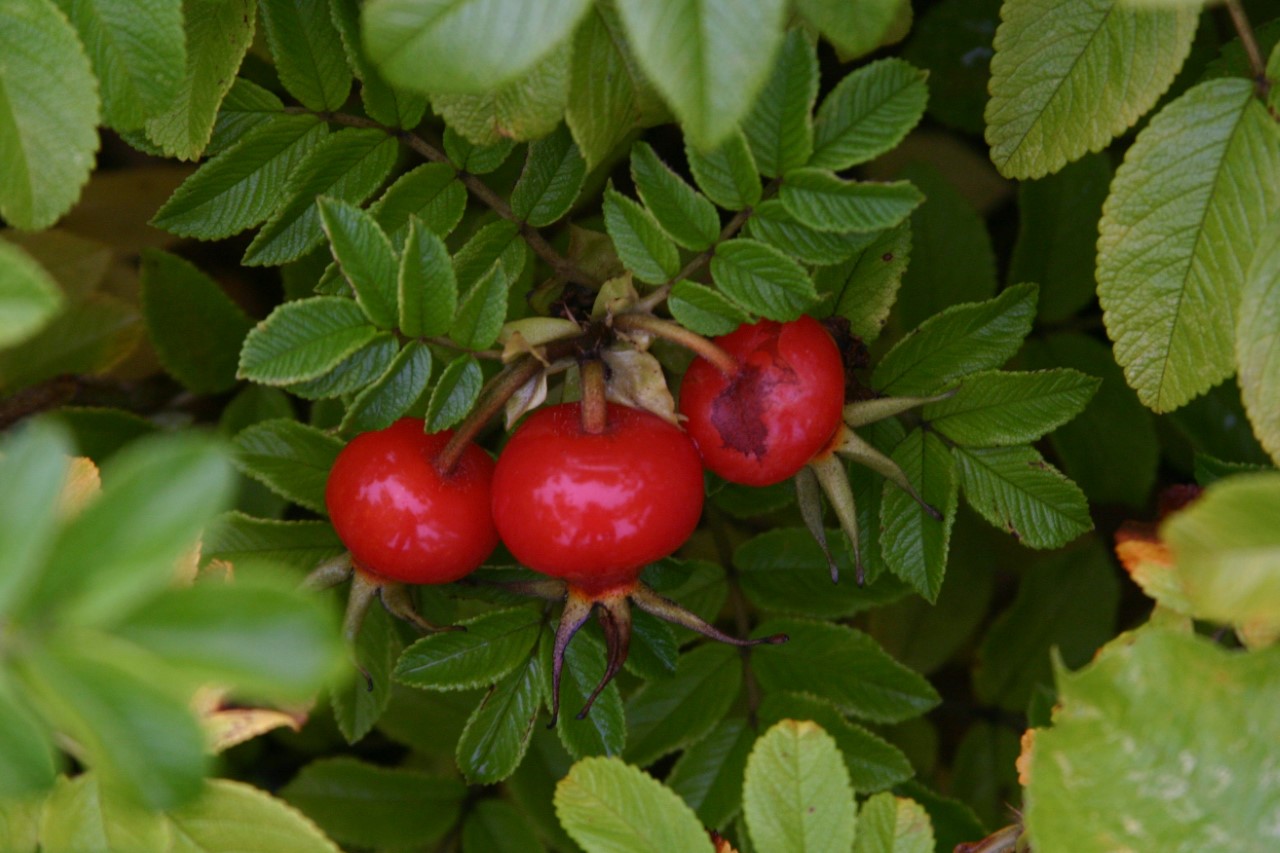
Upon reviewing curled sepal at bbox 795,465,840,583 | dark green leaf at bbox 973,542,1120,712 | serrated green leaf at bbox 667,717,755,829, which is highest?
curled sepal at bbox 795,465,840,583

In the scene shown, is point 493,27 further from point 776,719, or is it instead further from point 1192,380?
point 776,719

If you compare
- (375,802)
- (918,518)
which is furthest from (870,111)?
(375,802)

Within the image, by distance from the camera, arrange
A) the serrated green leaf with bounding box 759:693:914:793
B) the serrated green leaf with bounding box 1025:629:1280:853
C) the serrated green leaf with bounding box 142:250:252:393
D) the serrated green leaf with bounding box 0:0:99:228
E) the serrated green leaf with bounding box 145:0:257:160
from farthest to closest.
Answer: the serrated green leaf with bounding box 142:250:252:393
the serrated green leaf with bounding box 759:693:914:793
the serrated green leaf with bounding box 145:0:257:160
the serrated green leaf with bounding box 0:0:99:228
the serrated green leaf with bounding box 1025:629:1280:853

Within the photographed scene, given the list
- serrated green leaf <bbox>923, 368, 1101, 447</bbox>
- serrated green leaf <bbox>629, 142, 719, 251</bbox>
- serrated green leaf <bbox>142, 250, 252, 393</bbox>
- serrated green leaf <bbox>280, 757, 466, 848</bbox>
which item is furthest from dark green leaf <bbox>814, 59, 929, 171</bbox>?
serrated green leaf <bbox>280, 757, 466, 848</bbox>

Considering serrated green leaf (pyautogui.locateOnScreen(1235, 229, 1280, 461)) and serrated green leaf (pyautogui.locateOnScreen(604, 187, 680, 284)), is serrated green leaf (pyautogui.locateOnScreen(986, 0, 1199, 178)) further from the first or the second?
serrated green leaf (pyautogui.locateOnScreen(604, 187, 680, 284))

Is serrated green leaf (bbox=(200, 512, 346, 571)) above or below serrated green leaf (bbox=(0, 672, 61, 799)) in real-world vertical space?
below

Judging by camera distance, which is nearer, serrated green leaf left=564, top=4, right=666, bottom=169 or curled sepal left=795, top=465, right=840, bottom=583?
serrated green leaf left=564, top=4, right=666, bottom=169

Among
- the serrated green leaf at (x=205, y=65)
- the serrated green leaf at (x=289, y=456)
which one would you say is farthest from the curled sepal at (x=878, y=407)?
the serrated green leaf at (x=205, y=65)

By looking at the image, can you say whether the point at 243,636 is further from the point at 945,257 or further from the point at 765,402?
the point at 945,257
